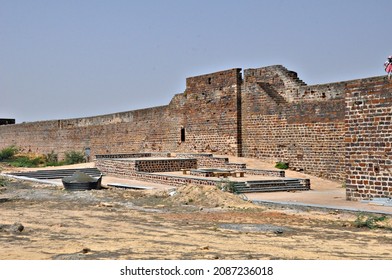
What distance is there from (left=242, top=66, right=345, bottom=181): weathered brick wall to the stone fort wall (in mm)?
33

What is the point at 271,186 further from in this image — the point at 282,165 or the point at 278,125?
the point at 278,125

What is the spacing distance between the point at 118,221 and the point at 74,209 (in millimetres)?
2274

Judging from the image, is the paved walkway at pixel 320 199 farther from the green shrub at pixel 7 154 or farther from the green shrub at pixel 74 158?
the green shrub at pixel 7 154

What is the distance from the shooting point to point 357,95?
12.9m

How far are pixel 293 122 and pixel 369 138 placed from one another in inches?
301

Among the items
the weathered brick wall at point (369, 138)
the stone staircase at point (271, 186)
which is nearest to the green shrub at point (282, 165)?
the stone staircase at point (271, 186)

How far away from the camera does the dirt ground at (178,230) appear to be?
22.5 ft

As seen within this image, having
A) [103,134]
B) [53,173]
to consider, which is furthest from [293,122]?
[103,134]

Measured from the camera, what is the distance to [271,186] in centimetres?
1584

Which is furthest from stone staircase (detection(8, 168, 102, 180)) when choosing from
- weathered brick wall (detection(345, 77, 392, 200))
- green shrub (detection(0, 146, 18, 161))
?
green shrub (detection(0, 146, 18, 161))

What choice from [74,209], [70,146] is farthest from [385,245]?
[70,146]

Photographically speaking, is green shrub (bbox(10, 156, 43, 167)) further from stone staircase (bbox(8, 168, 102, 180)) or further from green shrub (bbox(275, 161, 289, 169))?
green shrub (bbox(275, 161, 289, 169))

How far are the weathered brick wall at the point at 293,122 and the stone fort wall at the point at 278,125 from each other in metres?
0.03
